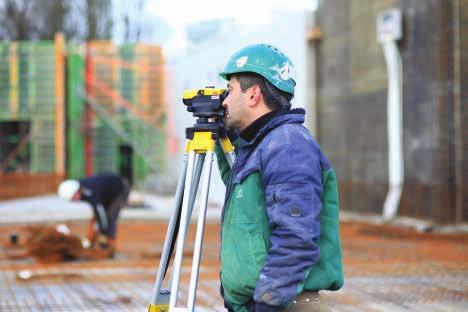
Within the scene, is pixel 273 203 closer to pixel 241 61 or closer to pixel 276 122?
pixel 276 122

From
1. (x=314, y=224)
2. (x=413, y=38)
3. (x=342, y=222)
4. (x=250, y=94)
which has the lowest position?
(x=342, y=222)

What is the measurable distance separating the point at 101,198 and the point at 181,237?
820 cm

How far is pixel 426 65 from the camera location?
1603 cm

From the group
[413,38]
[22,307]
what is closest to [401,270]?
[22,307]

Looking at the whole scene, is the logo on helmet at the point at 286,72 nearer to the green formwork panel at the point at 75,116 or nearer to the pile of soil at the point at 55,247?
the pile of soil at the point at 55,247

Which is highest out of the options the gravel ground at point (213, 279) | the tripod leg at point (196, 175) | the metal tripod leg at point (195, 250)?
the tripod leg at point (196, 175)

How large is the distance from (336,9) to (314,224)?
18.0 meters

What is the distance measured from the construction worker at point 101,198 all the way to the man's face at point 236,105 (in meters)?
7.96

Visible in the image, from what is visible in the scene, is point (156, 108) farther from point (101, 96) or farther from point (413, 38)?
point (413, 38)

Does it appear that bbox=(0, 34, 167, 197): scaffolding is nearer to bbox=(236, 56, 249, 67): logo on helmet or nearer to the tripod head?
the tripod head

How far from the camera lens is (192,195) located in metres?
3.05

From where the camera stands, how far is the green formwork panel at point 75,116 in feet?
97.2

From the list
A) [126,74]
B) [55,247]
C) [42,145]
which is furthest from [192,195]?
[126,74]

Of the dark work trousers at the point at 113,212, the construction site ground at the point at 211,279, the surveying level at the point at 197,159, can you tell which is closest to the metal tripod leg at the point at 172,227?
the surveying level at the point at 197,159
